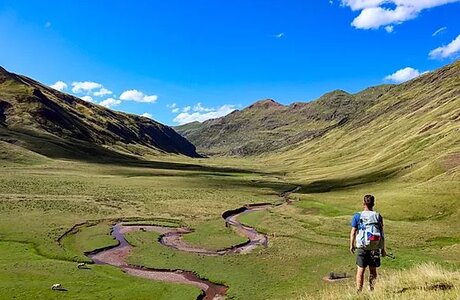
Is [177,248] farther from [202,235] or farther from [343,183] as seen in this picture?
[343,183]

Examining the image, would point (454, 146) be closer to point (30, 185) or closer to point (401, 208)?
point (401, 208)

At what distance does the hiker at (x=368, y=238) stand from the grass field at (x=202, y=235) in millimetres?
6684

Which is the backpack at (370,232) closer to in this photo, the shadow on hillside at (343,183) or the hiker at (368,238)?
the hiker at (368,238)

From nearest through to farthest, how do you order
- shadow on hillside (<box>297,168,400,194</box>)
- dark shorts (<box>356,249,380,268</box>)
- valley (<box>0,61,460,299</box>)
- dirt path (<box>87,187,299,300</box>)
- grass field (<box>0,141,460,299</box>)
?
dark shorts (<box>356,249,380,268</box>)
grass field (<box>0,141,460,299</box>)
valley (<box>0,61,460,299</box>)
dirt path (<box>87,187,299,300</box>)
shadow on hillside (<box>297,168,400,194</box>)

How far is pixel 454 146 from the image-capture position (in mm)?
121000

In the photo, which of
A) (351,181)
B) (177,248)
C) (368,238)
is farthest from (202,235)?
(351,181)

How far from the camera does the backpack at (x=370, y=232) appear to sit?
1961cm

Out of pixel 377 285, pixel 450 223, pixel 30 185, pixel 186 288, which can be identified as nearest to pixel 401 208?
pixel 450 223

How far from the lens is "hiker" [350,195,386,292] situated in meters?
19.7

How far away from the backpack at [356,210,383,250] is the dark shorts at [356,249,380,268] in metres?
0.31

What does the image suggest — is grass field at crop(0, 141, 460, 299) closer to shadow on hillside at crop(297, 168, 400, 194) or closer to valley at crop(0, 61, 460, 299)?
valley at crop(0, 61, 460, 299)

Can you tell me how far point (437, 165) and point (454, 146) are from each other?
2347 centimetres

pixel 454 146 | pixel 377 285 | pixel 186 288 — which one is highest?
pixel 454 146

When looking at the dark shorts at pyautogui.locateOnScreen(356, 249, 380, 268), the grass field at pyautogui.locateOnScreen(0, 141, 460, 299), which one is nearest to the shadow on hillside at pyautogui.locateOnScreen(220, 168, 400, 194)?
the grass field at pyautogui.locateOnScreen(0, 141, 460, 299)
